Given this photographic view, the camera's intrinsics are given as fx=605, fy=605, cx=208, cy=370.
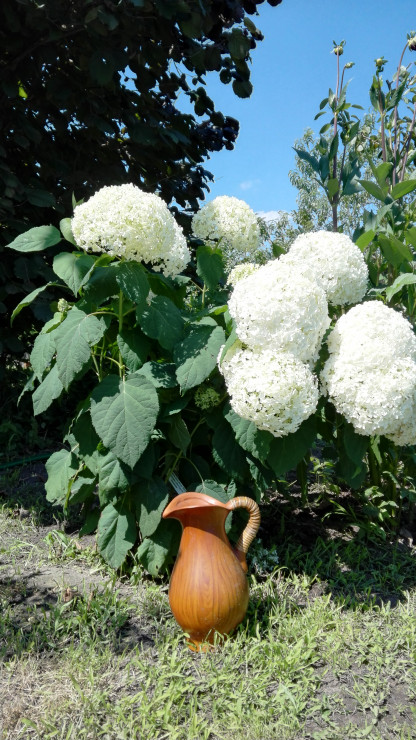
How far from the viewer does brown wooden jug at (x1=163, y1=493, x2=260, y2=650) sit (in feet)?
5.97

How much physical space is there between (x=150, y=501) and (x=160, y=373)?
1.46ft

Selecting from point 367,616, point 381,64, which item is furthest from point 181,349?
point 381,64

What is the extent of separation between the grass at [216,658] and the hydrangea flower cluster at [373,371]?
684 mm

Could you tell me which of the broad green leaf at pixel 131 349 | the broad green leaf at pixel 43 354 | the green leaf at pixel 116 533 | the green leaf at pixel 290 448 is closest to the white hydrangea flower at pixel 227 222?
the broad green leaf at pixel 131 349

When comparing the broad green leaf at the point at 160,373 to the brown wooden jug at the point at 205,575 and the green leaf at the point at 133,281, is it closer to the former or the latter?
the green leaf at the point at 133,281

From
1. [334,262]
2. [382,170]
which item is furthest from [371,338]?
[382,170]

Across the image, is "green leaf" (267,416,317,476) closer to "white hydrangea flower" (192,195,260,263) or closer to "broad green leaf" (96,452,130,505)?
"broad green leaf" (96,452,130,505)

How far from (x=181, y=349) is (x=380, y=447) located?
930 millimetres

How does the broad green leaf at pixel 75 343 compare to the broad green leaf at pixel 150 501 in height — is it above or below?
above

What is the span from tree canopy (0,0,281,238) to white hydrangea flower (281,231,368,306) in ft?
5.51

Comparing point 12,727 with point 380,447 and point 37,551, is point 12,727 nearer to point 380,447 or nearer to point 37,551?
point 37,551

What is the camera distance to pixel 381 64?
2805 mm

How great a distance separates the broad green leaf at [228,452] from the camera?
2.06 metres

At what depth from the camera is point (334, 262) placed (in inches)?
80.4
